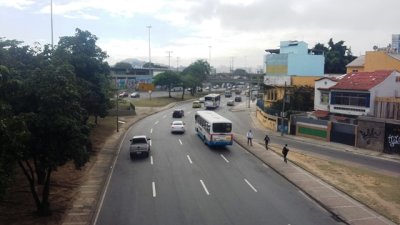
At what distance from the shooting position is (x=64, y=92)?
69.2 ft

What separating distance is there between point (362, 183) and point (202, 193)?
1133cm

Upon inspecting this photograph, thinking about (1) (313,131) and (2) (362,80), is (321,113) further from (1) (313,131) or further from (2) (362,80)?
(2) (362,80)

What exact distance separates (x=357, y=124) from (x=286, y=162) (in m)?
15.1

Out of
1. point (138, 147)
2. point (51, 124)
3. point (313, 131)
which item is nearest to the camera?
point (51, 124)

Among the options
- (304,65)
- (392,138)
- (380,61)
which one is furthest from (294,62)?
(392,138)

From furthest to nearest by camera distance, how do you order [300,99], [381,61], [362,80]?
[381,61], [300,99], [362,80]

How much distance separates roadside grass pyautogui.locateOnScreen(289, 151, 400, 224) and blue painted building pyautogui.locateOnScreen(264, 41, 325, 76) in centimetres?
4582

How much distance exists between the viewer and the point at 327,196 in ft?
84.1

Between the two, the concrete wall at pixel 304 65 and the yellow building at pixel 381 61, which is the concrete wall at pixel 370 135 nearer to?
the yellow building at pixel 381 61

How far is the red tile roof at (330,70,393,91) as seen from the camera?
1953 inches

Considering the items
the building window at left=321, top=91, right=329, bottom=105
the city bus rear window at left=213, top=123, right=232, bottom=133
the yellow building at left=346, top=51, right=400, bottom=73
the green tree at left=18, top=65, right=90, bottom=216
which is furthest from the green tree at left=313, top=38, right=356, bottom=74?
the green tree at left=18, top=65, right=90, bottom=216

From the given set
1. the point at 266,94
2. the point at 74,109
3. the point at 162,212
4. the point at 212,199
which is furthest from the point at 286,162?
the point at 266,94

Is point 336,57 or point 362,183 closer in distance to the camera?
point 362,183

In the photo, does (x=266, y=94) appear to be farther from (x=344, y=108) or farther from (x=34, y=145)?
(x=34, y=145)
